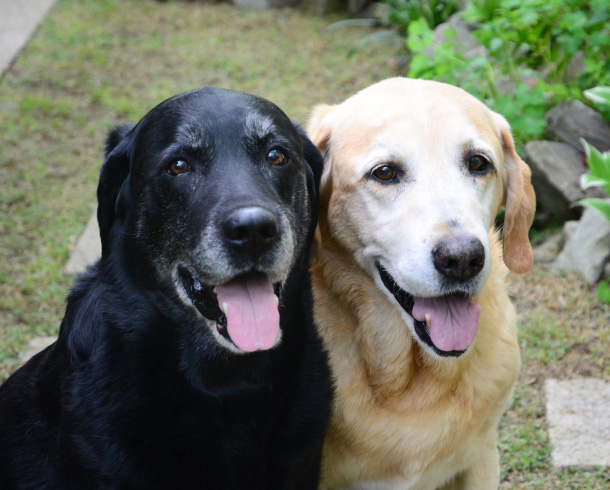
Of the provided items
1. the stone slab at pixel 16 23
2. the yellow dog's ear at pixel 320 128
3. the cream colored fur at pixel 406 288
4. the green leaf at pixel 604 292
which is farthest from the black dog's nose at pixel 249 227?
the stone slab at pixel 16 23

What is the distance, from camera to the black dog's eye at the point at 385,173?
2758mm

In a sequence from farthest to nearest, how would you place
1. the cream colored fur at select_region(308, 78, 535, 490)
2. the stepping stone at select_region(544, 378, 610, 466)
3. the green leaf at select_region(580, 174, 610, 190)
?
1. the green leaf at select_region(580, 174, 610, 190)
2. the stepping stone at select_region(544, 378, 610, 466)
3. the cream colored fur at select_region(308, 78, 535, 490)

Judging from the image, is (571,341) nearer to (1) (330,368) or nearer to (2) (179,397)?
(1) (330,368)

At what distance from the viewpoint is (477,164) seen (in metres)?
2.80

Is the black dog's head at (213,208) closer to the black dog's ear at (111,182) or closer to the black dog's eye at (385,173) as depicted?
the black dog's ear at (111,182)

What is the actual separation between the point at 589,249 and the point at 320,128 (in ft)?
7.12

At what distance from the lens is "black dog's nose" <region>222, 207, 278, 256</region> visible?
7.43 ft

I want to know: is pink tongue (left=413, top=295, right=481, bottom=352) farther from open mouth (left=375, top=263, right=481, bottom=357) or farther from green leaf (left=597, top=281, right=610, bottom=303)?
green leaf (left=597, top=281, right=610, bottom=303)

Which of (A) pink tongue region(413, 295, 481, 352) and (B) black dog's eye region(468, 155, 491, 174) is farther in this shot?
(B) black dog's eye region(468, 155, 491, 174)

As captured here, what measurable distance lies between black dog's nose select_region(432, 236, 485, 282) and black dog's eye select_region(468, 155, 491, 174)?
1.30 ft

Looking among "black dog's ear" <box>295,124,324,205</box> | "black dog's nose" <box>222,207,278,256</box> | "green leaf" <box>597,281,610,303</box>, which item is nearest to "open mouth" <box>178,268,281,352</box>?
"black dog's nose" <box>222,207,278,256</box>

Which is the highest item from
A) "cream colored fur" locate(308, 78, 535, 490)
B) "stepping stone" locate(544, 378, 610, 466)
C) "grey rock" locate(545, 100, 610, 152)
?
"cream colored fur" locate(308, 78, 535, 490)

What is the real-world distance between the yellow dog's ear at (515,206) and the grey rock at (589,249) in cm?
157

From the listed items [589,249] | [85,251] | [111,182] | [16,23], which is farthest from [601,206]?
[16,23]
